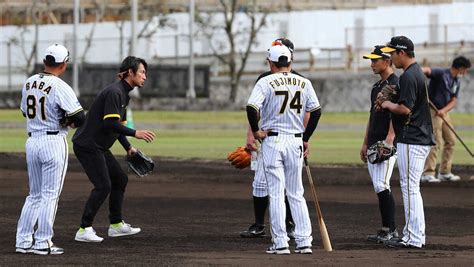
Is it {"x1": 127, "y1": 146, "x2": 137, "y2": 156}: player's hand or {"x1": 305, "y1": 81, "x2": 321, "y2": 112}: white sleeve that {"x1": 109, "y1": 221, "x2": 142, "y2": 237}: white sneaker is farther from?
{"x1": 305, "y1": 81, "x2": 321, "y2": 112}: white sleeve

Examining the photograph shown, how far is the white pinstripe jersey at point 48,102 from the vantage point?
12.7 meters

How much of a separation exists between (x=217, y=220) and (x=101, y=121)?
9.12 ft

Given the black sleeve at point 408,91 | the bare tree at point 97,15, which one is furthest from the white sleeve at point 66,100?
the bare tree at point 97,15

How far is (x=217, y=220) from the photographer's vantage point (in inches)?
653

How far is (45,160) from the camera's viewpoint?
41.9 ft

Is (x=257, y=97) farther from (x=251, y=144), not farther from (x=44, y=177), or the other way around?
(x=44, y=177)

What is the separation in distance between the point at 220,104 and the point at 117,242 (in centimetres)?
4014

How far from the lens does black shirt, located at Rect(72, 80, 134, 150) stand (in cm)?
1422

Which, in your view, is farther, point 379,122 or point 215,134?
point 215,134

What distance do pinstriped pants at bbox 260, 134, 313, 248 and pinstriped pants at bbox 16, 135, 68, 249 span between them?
6.68 feet

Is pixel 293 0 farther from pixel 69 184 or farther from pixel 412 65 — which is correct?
pixel 412 65

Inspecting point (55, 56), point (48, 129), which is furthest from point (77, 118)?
point (55, 56)

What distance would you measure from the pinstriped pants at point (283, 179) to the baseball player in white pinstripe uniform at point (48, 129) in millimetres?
1923

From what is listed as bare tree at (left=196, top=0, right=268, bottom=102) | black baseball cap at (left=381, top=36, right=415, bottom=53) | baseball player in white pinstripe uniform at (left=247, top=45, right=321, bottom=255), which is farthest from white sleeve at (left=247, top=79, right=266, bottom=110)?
bare tree at (left=196, top=0, right=268, bottom=102)
